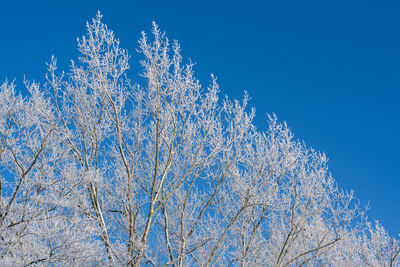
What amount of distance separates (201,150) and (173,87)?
1547 mm

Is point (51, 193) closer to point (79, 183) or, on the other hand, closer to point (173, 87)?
point (79, 183)

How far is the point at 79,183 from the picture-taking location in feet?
23.8

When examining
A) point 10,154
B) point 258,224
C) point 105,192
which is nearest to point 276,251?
point 258,224

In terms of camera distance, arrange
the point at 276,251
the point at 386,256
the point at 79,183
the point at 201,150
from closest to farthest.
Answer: the point at 79,183
the point at 201,150
the point at 276,251
the point at 386,256

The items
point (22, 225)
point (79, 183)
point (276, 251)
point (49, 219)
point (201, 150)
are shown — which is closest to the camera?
point (49, 219)

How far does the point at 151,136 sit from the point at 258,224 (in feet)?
10.8

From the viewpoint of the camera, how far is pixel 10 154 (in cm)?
743

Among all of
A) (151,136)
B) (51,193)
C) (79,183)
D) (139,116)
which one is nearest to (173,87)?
(139,116)

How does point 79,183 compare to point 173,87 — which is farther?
point 173,87

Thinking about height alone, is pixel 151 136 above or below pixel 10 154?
above

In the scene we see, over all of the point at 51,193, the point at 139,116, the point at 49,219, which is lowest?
the point at 49,219

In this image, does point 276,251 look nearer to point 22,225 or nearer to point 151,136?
point 151,136

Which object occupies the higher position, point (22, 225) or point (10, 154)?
point (10, 154)

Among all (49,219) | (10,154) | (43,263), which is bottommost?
(43,263)
